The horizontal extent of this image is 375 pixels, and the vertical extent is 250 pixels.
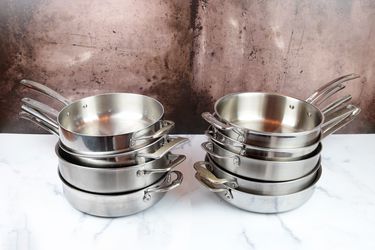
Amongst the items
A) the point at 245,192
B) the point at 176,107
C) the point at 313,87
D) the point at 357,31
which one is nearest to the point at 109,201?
the point at 245,192

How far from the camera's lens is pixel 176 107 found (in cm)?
98

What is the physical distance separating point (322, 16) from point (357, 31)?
Result: 10cm

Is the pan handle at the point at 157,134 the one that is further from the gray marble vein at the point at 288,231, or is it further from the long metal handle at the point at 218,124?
the gray marble vein at the point at 288,231

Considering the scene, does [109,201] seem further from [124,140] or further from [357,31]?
[357,31]

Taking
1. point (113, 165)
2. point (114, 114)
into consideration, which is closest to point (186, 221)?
point (113, 165)

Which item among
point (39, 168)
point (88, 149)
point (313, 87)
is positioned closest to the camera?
point (88, 149)

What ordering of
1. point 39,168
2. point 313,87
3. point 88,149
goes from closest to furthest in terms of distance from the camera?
1. point 88,149
2. point 39,168
3. point 313,87

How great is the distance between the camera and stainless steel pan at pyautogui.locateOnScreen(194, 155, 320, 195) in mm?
689

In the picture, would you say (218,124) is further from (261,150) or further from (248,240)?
(248,240)

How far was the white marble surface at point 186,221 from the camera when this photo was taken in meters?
0.66

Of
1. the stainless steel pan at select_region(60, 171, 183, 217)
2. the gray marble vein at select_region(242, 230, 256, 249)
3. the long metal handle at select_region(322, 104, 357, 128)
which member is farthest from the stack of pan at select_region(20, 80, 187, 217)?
the long metal handle at select_region(322, 104, 357, 128)

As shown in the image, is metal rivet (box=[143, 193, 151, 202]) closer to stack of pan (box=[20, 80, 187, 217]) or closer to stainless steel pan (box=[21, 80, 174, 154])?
stack of pan (box=[20, 80, 187, 217])

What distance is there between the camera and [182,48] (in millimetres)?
919

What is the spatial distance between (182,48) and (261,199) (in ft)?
1.38
